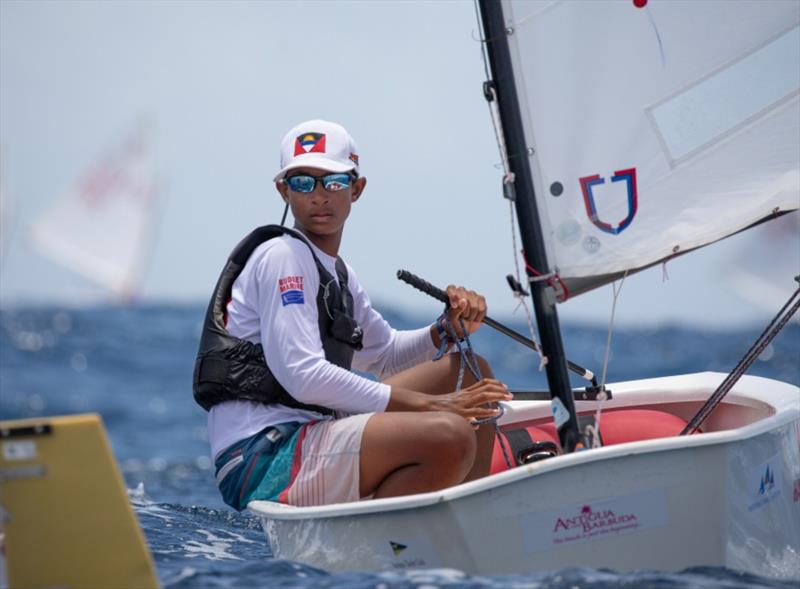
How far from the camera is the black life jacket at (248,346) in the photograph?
394cm

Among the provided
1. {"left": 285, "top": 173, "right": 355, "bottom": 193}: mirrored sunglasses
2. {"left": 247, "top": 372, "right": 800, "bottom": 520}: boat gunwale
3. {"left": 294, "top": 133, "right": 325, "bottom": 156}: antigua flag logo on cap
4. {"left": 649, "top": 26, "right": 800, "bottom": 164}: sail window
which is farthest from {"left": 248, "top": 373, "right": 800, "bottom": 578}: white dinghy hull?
{"left": 294, "top": 133, "right": 325, "bottom": 156}: antigua flag logo on cap

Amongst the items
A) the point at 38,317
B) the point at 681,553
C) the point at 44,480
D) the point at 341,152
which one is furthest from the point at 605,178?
the point at 38,317

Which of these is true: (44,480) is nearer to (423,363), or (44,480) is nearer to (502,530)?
(502,530)

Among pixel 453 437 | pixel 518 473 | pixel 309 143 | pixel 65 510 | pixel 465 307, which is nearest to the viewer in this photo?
pixel 65 510

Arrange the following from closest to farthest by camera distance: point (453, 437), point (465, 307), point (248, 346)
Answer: point (453, 437) → point (248, 346) → point (465, 307)

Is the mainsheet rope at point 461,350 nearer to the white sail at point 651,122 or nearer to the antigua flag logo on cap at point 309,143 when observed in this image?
the white sail at point 651,122

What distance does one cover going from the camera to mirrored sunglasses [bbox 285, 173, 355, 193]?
4.04 metres

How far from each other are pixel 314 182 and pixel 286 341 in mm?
551

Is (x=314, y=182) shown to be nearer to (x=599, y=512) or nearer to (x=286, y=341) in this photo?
(x=286, y=341)

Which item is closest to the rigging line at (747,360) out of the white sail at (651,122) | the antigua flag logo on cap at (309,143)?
the white sail at (651,122)

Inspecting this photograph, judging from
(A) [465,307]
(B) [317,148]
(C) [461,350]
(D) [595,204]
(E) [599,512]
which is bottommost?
(E) [599,512]

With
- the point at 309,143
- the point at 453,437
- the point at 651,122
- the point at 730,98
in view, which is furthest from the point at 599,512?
the point at 309,143

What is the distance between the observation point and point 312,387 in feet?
12.5

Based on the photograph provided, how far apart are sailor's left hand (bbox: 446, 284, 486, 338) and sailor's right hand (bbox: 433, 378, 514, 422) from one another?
0.44 m
